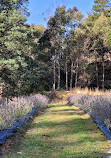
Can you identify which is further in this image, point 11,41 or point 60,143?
point 11,41

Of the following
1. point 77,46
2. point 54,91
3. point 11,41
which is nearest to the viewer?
point 11,41

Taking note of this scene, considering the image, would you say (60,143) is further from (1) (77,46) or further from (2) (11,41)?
(1) (77,46)

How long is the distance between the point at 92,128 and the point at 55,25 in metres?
23.5

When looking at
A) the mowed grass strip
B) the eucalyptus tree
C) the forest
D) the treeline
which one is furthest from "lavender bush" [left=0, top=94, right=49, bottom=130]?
the treeline

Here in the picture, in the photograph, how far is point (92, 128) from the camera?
263 inches

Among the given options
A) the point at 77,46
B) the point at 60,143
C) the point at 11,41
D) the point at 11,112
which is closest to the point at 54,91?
the point at 77,46

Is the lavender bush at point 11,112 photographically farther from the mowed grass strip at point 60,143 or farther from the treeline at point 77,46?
the treeline at point 77,46

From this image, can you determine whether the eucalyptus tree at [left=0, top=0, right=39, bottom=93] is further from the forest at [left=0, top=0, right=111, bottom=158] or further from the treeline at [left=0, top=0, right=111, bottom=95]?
the treeline at [left=0, top=0, right=111, bottom=95]

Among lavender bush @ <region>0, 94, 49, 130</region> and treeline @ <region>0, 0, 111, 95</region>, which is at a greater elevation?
treeline @ <region>0, 0, 111, 95</region>

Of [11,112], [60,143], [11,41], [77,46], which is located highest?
[77,46]

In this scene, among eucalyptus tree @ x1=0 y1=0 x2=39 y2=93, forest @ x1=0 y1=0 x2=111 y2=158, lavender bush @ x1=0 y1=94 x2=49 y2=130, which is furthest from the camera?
eucalyptus tree @ x1=0 y1=0 x2=39 y2=93

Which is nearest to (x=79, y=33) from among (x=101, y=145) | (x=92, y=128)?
(x=92, y=128)

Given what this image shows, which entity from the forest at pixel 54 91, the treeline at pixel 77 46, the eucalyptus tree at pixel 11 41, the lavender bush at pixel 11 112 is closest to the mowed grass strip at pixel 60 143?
the forest at pixel 54 91

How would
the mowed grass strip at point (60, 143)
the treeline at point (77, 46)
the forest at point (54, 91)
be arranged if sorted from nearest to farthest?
the mowed grass strip at point (60, 143) → the forest at point (54, 91) → the treeline at point (77, 46)
